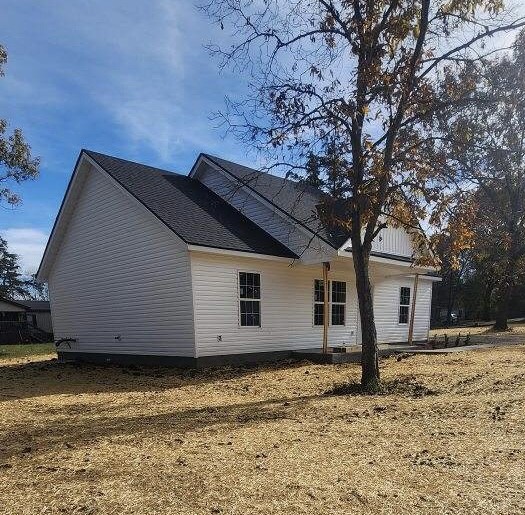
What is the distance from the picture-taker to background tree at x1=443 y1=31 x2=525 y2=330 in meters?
9.84

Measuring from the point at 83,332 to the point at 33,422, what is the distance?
976 cm

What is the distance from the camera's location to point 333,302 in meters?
17.1

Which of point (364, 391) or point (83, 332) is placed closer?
point (364, 391)

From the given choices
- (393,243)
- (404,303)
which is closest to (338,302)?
(393,243)

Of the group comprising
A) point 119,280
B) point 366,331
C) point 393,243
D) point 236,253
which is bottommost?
point 366,331

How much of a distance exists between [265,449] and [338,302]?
12296 millimetres

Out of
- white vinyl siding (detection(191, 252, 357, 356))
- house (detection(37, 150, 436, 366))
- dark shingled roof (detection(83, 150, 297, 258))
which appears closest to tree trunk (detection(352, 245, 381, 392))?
house (detection(37, 150, 436, 366))

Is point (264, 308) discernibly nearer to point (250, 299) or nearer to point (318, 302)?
point (250, 299)

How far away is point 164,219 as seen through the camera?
1292 centimetres

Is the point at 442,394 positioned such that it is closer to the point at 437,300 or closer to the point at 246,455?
the point at 246,455

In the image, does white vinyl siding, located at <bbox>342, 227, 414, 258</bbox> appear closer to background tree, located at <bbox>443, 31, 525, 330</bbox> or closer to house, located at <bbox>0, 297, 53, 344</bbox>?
background tree, located at <bbox>443, 31, 525, 330</bbox>

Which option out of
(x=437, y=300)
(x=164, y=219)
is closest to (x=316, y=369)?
(x=164, y=219)

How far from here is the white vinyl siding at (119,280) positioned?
43.0 ft

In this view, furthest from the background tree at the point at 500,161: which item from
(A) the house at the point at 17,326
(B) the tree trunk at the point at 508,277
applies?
(A) the house at the point at 17,326
